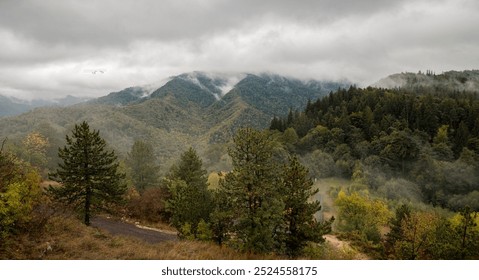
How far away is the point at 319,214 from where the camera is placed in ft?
214

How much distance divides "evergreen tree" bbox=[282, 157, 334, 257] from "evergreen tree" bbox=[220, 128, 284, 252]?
2.82 ft

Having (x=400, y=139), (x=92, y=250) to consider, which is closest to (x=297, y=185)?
(x=92, y=250)

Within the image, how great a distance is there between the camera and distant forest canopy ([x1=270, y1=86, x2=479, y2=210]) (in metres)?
90.4

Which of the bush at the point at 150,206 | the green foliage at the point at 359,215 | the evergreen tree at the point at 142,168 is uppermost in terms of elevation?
the evergreen tree at the point at 142,168

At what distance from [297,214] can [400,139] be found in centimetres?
9474

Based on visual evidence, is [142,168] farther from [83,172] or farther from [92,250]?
[92,250]

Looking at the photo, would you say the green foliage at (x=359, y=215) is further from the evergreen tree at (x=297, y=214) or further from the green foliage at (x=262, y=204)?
the green foliage at (x=262, y=204)

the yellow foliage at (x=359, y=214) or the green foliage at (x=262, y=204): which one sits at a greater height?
the green foliage at (x=262, y=204)

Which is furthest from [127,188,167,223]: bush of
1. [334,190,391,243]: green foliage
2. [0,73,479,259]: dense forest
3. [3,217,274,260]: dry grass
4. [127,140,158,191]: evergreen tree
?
[334,190,391,243]: green foliage

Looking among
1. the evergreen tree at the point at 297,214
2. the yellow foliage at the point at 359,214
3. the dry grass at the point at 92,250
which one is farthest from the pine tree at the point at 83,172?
the yellow foliage at the point at 359,214

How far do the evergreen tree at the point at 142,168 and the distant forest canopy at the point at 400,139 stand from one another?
197 ft

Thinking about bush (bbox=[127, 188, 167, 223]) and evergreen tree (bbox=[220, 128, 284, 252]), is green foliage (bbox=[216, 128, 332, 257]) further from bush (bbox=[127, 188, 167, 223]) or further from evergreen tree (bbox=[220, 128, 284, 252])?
bush (bbox=[127, 188, 167, 223])

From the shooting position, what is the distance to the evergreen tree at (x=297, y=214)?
18859mm

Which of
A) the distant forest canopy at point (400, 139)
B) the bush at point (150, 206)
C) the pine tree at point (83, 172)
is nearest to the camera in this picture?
the pine tree at point (83, 172)
